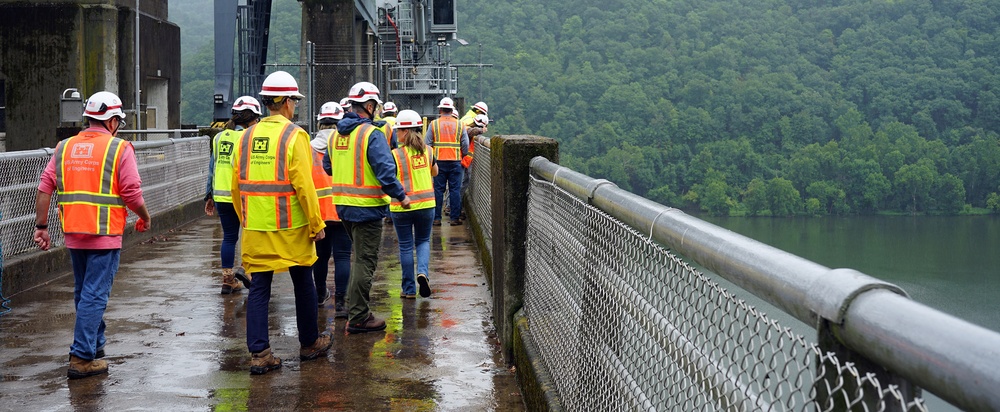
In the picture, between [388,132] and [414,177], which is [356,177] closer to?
[388,132]

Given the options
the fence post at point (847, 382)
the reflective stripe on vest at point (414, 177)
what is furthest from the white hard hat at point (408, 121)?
the fence post at point (847, 382)

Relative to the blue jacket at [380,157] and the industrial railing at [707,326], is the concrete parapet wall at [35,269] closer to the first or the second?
the blue jacket at [380,157]

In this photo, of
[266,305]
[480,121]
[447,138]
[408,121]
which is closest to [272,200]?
[266,305]

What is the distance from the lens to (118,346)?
26.4 ft

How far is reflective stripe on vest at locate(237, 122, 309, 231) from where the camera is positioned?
6.95 m

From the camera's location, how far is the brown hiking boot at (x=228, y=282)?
10.4 m

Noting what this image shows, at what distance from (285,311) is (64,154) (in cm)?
291

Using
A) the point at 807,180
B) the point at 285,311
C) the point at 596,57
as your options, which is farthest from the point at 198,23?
the point at 285,311

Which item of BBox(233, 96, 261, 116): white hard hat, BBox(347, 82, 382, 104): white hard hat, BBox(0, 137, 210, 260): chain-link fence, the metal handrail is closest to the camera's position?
the metal handrail

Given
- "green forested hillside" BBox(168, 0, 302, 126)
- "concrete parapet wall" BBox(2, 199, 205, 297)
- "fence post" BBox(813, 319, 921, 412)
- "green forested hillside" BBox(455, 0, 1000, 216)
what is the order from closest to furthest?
"fence post" BBox(813, 319, 921, 412) < "concrete parapet wall" BBox(2, 199, 205, 297) < "green forested hillside" BBox(168, 0, 302, 126) < "green forested hillside" BBox(455, 0, 1000, 216)

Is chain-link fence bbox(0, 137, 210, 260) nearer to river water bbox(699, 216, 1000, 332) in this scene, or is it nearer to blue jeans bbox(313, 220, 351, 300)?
blue jeans bbox(313, 220, 351, 300)

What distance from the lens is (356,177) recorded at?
28.3ft

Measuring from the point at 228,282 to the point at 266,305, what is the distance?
3.32 metres

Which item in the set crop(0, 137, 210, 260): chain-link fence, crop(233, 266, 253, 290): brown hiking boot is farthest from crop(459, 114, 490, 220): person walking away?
crop(233, 266, 253, 290): brown hiking boot
